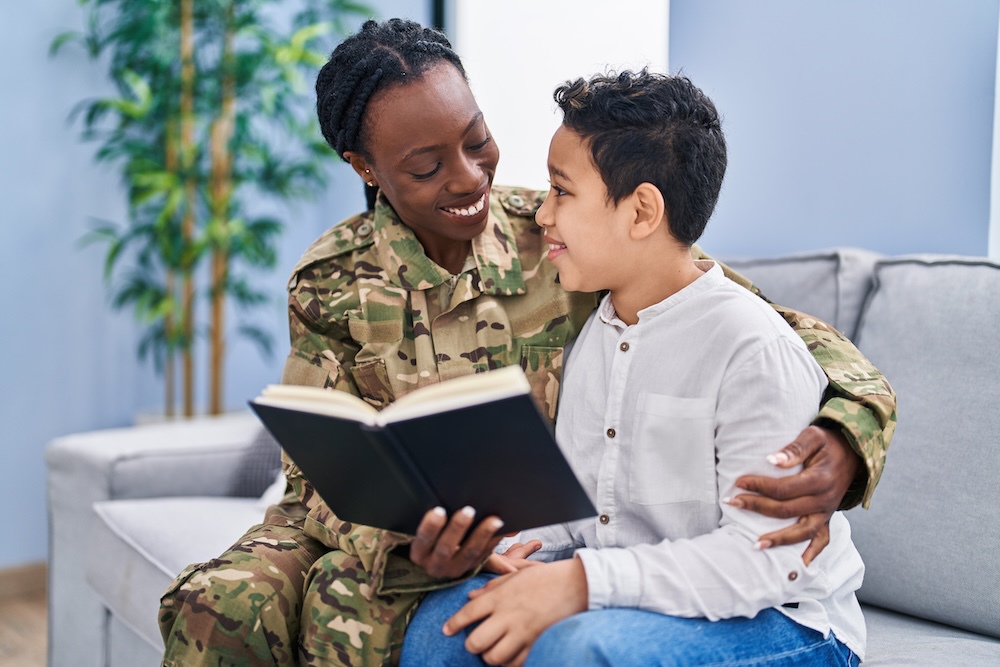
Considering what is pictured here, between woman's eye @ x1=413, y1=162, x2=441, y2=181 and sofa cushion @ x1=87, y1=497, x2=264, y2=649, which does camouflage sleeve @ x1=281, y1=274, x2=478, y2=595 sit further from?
sofa cushion @ x1=87, y1=497, x2=264, y2=649

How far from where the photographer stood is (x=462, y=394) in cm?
86

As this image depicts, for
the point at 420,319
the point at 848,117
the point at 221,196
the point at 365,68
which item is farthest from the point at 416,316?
the point at 221,196

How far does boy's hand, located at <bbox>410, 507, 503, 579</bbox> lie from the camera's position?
3.17 feet

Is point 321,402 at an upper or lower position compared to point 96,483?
upper

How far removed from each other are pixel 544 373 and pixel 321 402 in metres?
0.43

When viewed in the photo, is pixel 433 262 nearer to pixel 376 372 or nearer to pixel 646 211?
pixel 376 372

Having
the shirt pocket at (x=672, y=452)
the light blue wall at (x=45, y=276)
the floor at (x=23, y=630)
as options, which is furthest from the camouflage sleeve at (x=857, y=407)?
the light blue wall at (x=45, y=276)

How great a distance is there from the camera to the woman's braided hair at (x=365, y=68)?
4.36 ft

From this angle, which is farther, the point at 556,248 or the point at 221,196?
the point at 221,196

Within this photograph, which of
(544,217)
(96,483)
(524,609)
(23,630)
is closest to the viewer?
(524,609)

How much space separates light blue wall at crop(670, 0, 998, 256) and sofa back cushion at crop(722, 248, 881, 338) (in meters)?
0.14

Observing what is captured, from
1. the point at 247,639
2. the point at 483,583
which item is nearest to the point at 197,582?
the point at 247,639

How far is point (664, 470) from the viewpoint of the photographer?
3.54 feet

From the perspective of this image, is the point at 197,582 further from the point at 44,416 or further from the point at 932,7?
the point at 44,416
